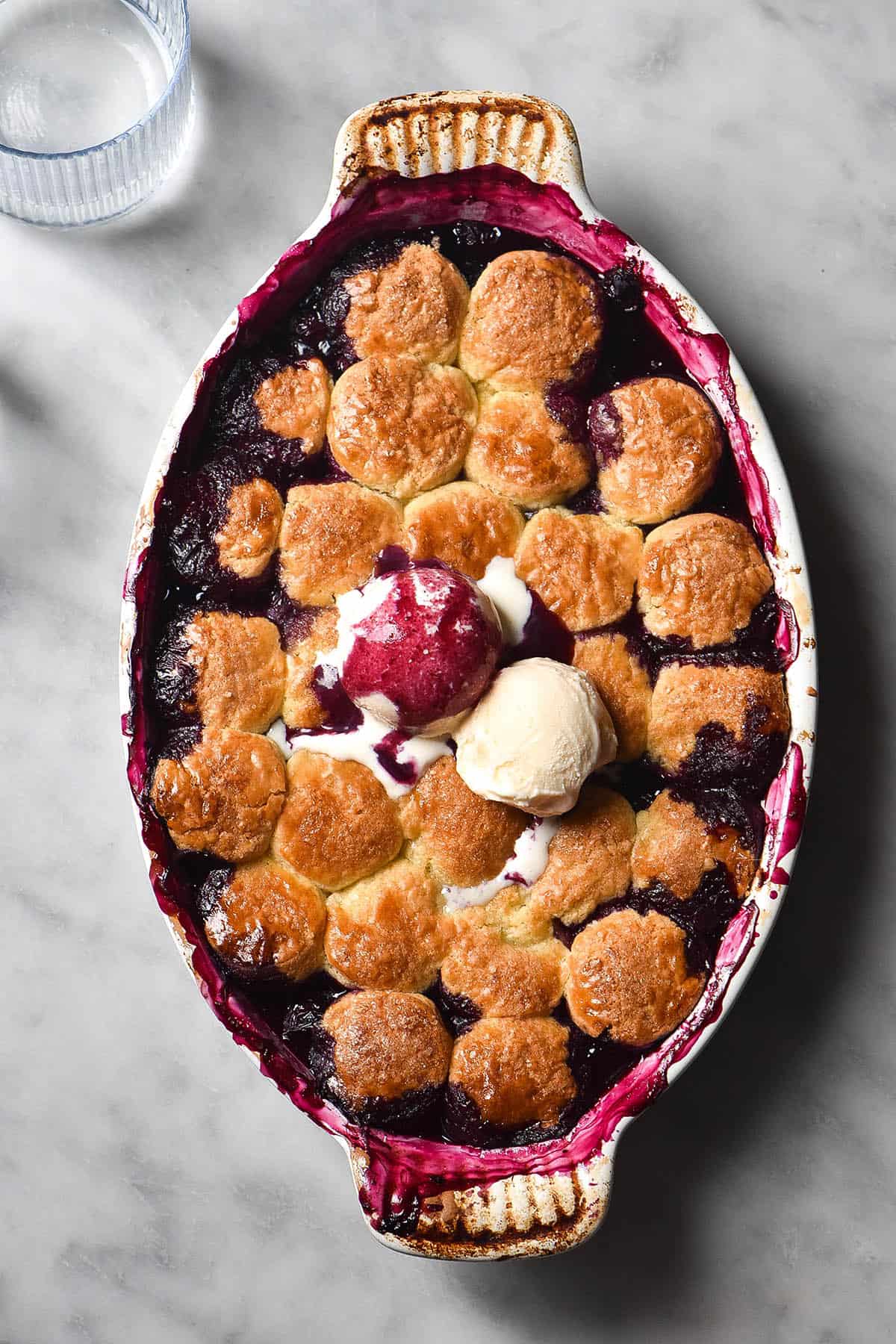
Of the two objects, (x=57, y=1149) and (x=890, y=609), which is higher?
(x=890, y=609)

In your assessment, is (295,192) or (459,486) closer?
(459,486)

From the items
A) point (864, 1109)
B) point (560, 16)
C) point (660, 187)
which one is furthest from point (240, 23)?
point (864, 1109)

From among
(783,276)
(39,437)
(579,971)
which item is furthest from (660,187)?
(579,971)

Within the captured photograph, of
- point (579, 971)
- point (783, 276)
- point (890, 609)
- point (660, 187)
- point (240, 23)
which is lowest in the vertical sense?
point (579, 971)

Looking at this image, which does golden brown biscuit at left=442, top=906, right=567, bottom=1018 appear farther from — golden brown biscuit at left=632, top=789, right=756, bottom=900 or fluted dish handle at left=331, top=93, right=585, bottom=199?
fluted dish handle at left=331, top=93, right=585, bottom=199

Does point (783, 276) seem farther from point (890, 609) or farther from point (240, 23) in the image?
point (240, 23)

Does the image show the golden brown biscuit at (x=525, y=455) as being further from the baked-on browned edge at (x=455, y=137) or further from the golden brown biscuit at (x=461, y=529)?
the baked-on browned edge at (x=455, y=137)

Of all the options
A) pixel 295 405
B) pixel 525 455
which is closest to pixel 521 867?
pixel 525 455
